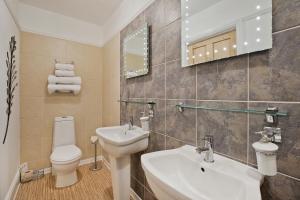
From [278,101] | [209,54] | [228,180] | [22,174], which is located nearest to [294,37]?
[278,101]

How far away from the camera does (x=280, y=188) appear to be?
707 mm

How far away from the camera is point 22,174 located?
6.88 feet

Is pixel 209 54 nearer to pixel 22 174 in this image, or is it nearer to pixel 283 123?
pixel 283 123

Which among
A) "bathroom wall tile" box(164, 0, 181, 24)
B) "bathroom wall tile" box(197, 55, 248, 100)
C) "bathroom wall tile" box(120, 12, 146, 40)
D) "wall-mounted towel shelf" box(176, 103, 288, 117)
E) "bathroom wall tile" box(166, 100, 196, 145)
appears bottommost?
"bathroom wall tile" box(166, 100, 196, 145)

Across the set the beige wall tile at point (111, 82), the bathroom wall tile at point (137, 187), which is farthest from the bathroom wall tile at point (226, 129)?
the beige wall tile at point (111, 82)

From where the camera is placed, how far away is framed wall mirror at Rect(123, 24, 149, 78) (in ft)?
A: 5.37

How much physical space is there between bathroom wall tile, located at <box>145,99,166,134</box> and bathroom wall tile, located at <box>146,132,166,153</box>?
0.16ft

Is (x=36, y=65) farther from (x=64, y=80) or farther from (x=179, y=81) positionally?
(x=179, y=81)

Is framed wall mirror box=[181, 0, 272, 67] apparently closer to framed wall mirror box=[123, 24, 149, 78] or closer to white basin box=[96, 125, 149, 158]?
framed wall mirror box=[123, 24, 149, 78]

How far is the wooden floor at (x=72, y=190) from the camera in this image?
1.82 m

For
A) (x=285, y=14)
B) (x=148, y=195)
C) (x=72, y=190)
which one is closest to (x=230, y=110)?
(x=285, y=14)

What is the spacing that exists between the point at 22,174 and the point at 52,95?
3.85 feet

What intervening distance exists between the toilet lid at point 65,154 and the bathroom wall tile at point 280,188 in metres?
2.00

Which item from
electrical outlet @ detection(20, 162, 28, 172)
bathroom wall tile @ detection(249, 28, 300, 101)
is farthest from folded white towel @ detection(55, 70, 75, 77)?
bathroom wall tile @ detection(249, 28, 300, 101)
